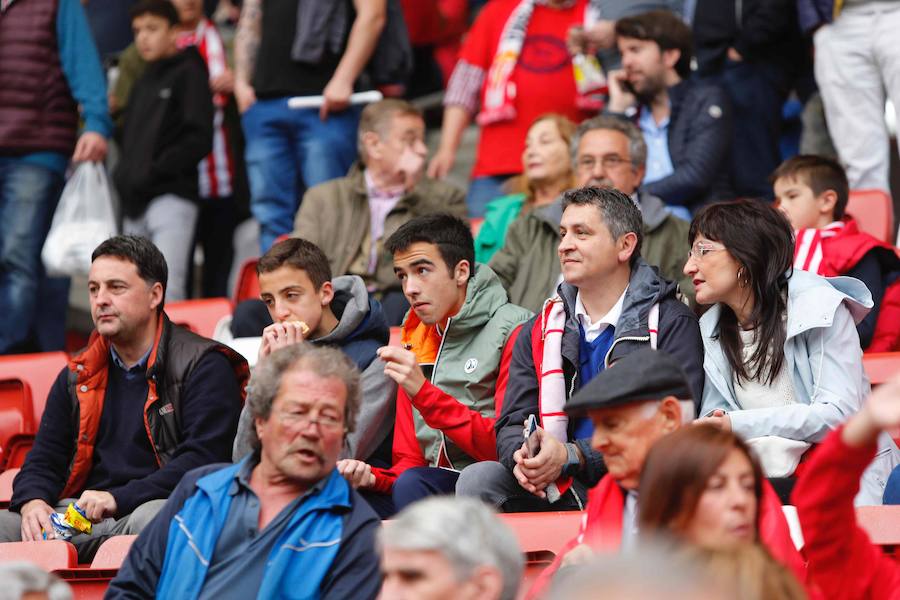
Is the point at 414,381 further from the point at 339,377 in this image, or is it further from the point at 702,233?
the point at 702,233

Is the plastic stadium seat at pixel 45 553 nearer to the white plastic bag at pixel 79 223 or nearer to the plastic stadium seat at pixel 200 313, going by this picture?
the plastic stadium seat at pixel 200 313

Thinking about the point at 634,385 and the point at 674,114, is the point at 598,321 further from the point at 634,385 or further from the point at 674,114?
the point at 674,114

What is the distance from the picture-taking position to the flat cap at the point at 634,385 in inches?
131

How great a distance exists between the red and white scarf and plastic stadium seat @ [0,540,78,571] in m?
3.80

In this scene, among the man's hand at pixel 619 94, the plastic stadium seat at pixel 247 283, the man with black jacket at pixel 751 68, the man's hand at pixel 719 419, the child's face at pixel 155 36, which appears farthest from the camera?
the child's face at pixel 155 36

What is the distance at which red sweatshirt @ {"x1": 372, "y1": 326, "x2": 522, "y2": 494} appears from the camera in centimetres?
453

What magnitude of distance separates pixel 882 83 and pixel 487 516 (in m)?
4.60

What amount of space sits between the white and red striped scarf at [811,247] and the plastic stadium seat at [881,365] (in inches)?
16.1

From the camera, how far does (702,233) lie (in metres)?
4.62

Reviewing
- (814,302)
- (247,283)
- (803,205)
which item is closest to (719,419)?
(814,302)

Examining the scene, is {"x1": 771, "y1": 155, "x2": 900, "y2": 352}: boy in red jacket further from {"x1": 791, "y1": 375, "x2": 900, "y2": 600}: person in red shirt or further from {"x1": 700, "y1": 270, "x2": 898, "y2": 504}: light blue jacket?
{"x1": 791, "y1": 375, "x2": 900, "y2": 600}: person in red shirt

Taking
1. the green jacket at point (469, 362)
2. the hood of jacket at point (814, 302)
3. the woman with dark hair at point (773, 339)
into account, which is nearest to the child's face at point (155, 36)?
the green jacket at point (469, 362)

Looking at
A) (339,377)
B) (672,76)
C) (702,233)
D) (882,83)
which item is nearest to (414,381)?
(339,377)

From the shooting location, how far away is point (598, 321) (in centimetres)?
464
